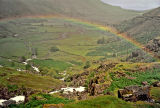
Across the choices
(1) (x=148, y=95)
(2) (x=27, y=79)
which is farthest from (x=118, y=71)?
(2) (x=27, y=79)

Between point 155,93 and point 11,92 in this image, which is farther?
point 11,92

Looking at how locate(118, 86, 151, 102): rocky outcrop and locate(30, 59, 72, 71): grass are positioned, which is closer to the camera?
locate(118, 86, 151, 102): rocky outcrop

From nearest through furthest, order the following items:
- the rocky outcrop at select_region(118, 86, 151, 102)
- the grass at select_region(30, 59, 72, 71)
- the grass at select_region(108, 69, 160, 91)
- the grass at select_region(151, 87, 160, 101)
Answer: the grass at select_region(151, 87, 160, 101), the rocky outcrop at select_region(118, 86, 151, 102), the grass at select_region(108, 69, 160, 91), the grass at select_region(30, 59, 72, 71)

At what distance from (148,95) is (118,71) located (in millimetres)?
24347

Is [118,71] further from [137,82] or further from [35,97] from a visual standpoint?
[35,97]

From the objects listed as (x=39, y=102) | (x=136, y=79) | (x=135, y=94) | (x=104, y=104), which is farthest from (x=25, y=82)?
(x=135, y=94)

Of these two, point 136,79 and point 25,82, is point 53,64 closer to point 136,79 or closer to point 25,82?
point 25,82

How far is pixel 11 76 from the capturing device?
A: 3971 inches

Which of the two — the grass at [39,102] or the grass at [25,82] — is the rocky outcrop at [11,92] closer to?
the grass at [25,82]

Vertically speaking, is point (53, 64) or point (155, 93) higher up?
point (53, 64)

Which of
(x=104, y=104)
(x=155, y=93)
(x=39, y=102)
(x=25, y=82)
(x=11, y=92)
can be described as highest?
(x=155, y=93)

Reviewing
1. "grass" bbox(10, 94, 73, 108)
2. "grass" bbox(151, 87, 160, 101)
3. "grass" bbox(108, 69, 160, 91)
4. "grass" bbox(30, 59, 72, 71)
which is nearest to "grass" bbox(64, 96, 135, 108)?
"grass" bbox(151, 87, 160, 101)

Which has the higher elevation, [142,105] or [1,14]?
[1,14]

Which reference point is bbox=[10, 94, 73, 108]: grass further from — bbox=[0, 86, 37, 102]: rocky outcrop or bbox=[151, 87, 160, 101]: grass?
bbox=[151, 87, 160, 101]: grass
